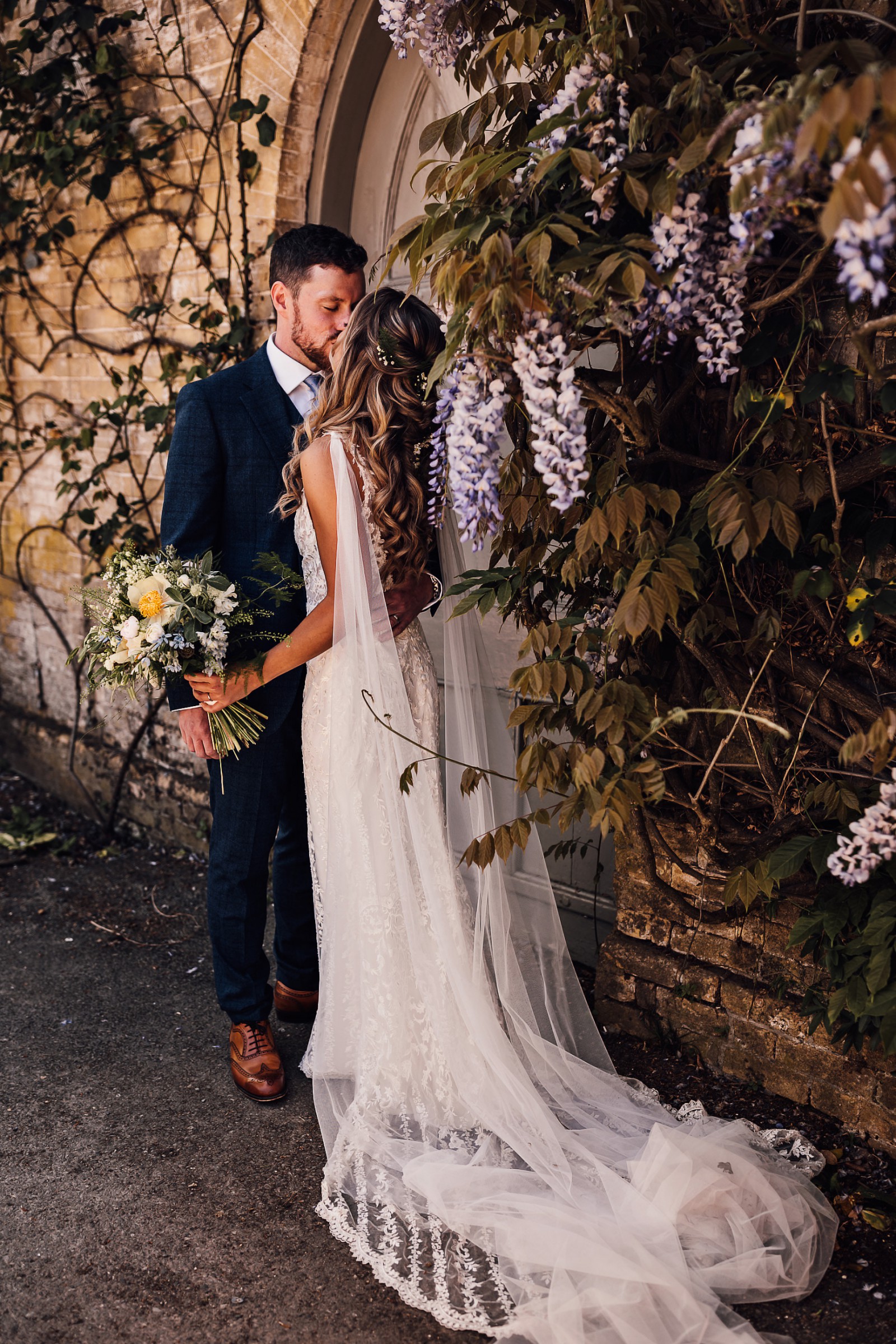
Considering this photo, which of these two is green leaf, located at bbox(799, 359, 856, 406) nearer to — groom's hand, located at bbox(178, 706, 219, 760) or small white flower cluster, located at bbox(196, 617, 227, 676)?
Answer: small white flower cluster, located at bbox(196, 617, 227, 676)

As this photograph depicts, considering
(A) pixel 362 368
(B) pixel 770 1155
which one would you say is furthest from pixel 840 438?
(B) pixel 770 1155

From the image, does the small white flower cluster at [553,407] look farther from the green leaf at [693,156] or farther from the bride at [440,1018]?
the bride at [440,1018]

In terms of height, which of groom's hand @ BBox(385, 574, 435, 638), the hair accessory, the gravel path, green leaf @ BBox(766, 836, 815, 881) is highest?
the hair accessory

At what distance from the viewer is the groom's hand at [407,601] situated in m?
2.58

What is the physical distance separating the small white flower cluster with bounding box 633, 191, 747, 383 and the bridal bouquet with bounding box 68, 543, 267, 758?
1.18 metres

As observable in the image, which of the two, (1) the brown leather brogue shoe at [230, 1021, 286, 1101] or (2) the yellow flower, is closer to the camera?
(2) the yellow flower

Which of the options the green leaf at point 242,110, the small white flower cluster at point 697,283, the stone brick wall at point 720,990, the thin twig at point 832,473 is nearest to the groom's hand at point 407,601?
the stone brick wall at point 720,990

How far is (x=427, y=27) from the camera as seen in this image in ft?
7.32

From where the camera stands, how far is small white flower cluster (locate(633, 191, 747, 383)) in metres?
1.77

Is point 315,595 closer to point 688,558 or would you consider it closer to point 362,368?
point 362,368

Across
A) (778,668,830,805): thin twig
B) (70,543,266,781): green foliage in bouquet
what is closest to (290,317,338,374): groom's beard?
(70,543,266,781): green foliage in bouquet

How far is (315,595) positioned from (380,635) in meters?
0.24

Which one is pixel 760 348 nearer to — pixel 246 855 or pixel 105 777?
pixel 246 855

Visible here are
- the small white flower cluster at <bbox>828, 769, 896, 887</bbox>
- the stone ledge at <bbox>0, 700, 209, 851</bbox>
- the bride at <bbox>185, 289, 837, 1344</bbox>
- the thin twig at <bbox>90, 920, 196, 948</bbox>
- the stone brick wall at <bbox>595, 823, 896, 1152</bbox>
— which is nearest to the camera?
the small white flower cluster at <bbox>828, 769, 896, 887</bbox>
